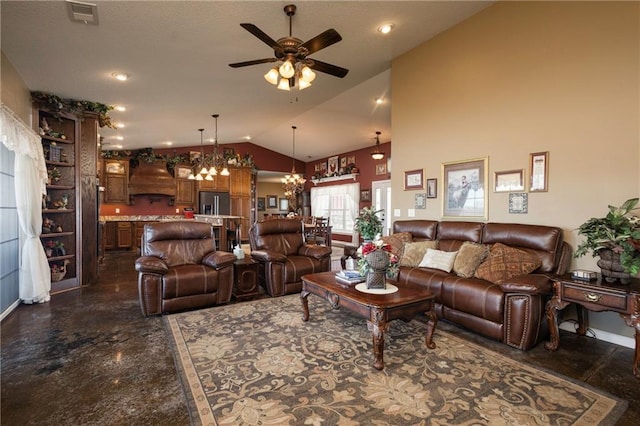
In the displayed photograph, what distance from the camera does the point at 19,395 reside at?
2035 mm

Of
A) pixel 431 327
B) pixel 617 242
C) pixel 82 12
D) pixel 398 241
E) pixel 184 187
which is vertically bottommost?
pixel 431 327

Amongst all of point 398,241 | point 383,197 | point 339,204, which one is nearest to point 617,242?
point 398,241

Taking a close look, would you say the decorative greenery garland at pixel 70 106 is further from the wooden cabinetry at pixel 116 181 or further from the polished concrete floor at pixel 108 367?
the wooden cabinetry at pixel 116 181

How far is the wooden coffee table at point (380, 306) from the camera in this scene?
7.88 ft

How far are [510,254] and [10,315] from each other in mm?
5403

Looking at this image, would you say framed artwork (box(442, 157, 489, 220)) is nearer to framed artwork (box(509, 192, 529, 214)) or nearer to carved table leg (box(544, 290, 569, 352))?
framed artwork (box(509, 192, 529, 214))

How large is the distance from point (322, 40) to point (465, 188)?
265 centimetres

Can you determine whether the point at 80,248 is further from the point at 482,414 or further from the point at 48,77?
the point at 482,414

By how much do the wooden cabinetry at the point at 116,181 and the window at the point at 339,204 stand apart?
19.8 ft

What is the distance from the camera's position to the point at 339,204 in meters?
10.6

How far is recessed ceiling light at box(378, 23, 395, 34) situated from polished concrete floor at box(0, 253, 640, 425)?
140 inches

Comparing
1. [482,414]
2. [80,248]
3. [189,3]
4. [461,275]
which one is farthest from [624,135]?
[80,248]

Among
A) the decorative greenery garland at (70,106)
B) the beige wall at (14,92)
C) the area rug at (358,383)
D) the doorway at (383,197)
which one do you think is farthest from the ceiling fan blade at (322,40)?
the doorway at (383,197)

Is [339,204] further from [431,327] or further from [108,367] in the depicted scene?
[108,367]
